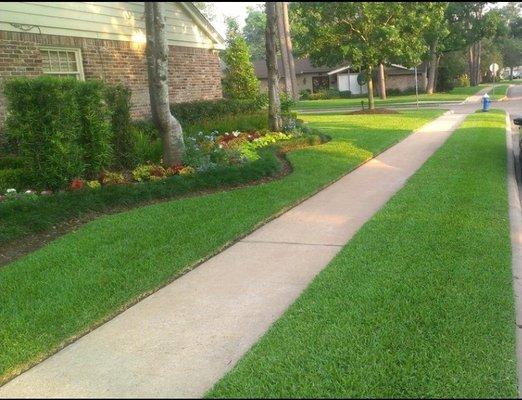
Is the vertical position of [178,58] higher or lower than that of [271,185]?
higher

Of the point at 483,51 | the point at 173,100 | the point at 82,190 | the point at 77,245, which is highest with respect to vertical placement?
the point at 483,51

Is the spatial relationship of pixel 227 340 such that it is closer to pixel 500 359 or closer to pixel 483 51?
pixel 500 359

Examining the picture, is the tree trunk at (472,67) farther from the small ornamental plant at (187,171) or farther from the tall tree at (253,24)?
the small ornamental plant at (187,171)

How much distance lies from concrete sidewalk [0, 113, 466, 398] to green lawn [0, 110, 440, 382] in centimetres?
16

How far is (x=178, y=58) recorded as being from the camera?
1421 cm

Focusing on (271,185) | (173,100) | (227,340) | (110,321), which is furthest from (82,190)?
(173,100)

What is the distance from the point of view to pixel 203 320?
Answer: 3783 mm

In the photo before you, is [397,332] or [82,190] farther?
[82,190]

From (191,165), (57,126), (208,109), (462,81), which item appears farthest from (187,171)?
(462,81)

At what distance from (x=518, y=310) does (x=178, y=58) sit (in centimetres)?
1224

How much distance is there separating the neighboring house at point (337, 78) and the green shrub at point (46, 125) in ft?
140

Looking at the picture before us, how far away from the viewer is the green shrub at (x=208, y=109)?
43.7ft

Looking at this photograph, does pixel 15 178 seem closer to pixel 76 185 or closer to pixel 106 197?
pixel 76 185

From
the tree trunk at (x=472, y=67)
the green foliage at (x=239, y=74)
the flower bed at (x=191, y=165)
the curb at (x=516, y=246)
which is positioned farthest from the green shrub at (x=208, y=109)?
the tree trunk at (x=472, y=67)
